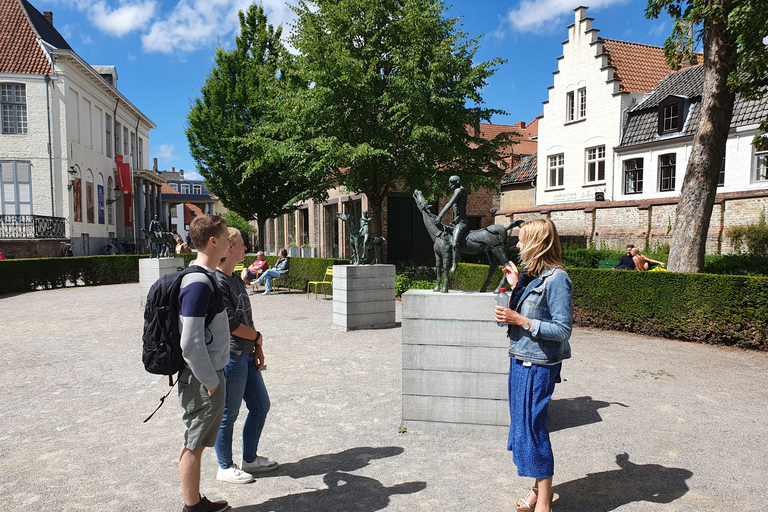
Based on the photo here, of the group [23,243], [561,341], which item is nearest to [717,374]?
[561,341]

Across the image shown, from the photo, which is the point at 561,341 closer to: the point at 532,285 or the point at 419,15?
the point at 532,285

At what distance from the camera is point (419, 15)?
50.9ft

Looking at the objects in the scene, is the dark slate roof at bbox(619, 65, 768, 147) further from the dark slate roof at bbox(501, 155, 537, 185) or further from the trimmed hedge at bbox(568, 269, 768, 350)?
the trimmed hedge at bbox(568, 269, 768, 350)

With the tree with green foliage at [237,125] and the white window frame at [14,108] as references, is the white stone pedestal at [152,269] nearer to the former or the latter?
the tree with green foliage at [237,125]

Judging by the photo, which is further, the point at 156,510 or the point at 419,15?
the point at 419,15

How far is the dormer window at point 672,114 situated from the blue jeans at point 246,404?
23.4 metres

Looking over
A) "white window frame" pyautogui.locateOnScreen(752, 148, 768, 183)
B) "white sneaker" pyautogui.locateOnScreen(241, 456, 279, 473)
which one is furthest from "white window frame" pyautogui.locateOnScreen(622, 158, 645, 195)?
"white sneaker" pyautogui.locateOnScreen(241, 456, 279, 473)

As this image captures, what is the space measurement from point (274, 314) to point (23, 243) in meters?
17.3

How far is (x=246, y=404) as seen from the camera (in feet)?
12.0

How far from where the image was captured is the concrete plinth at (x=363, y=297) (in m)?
10.0

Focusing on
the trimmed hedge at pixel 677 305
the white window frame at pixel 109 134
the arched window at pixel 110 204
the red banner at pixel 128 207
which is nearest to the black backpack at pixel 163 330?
the trimmed hedge at pixel 677 305

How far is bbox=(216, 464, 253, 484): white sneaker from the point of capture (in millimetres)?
3656

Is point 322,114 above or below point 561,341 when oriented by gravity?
above

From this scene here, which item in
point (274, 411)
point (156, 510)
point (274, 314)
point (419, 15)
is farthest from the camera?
point (419, 15)
